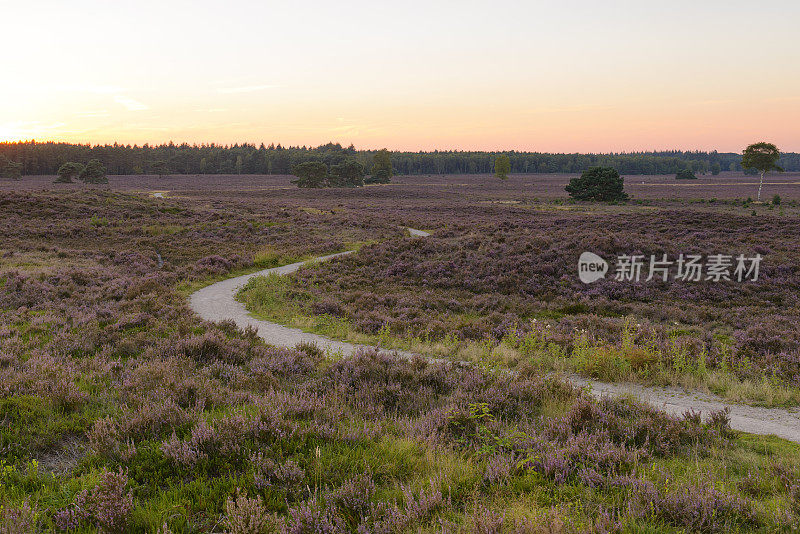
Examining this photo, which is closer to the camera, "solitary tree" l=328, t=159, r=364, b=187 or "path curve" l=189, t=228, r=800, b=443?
"path curve" l=189, t=228, r=800, b=443

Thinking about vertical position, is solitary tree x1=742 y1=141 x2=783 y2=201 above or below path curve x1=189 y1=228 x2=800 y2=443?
above

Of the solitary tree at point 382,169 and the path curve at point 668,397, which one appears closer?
the path curve at point 668,397

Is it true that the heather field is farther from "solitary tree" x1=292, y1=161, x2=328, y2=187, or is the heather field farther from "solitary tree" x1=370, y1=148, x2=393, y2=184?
"solitary tree" x1=370, y1=148, x2=393, y2=184

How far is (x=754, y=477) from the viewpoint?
4.96m

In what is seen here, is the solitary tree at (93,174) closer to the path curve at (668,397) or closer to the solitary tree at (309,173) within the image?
the solitary tree at (309,173)

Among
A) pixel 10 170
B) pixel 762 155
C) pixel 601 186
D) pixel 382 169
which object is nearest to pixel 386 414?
pixel 601 186

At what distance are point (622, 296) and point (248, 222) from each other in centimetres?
3321

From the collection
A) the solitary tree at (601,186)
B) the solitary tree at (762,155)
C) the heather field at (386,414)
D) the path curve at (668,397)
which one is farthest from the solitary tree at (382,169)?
the path curve at (668,397)

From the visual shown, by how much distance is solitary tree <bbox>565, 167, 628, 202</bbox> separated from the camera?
71625 millimetres

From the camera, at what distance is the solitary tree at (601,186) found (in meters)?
71.6

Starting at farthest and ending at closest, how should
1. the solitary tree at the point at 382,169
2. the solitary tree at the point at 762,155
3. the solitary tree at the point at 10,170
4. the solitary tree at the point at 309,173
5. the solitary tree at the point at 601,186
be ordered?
1. the solitary tree at the point at 382,169
2. the solitary tree at the point at 10,170
3. the solitary tree at the point at 309,173
4. the solitary tree at the point at 601,186
5. the solitary tree at the point at 762,155

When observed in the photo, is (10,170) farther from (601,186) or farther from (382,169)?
(601,186)

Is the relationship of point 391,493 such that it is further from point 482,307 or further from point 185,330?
point 482,307

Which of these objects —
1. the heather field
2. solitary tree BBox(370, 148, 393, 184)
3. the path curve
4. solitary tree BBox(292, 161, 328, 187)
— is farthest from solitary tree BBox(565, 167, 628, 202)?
the path curve
